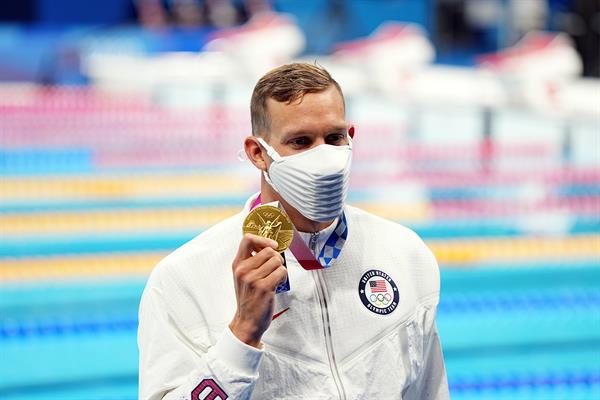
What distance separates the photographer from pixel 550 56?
9875 mm

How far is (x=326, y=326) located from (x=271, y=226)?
0.75 feet

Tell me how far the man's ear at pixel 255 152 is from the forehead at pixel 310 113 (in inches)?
3.7

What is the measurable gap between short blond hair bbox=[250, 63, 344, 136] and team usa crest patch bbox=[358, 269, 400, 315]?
325mm

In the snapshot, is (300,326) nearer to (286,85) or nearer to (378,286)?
(378,286)

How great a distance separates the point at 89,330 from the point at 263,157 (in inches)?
127

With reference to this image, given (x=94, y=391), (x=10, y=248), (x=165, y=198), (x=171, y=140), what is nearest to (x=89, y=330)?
(x=94, y=391)

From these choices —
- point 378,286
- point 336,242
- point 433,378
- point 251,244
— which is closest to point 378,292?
point 378,286

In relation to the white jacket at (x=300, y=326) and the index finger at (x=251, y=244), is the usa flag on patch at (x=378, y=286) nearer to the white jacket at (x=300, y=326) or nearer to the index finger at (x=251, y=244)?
the white jacket at (x=300, y=326)

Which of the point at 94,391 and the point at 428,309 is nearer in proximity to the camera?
the point at 428,309

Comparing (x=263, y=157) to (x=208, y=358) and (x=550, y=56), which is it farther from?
(x=550, y=56)

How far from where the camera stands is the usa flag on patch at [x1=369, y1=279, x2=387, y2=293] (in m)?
1.77

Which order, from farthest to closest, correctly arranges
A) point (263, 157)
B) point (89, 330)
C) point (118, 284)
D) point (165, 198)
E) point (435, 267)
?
point (165, 198) < point (118, 284) < point (89, 330) < point (435, 267) < point (263, 157)

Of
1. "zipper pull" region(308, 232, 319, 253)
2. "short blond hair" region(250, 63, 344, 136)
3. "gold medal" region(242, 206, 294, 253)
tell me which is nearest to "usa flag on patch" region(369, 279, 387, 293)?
"zipper pull" region(308, 232, 319, 253)

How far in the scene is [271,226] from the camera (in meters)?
1.61
